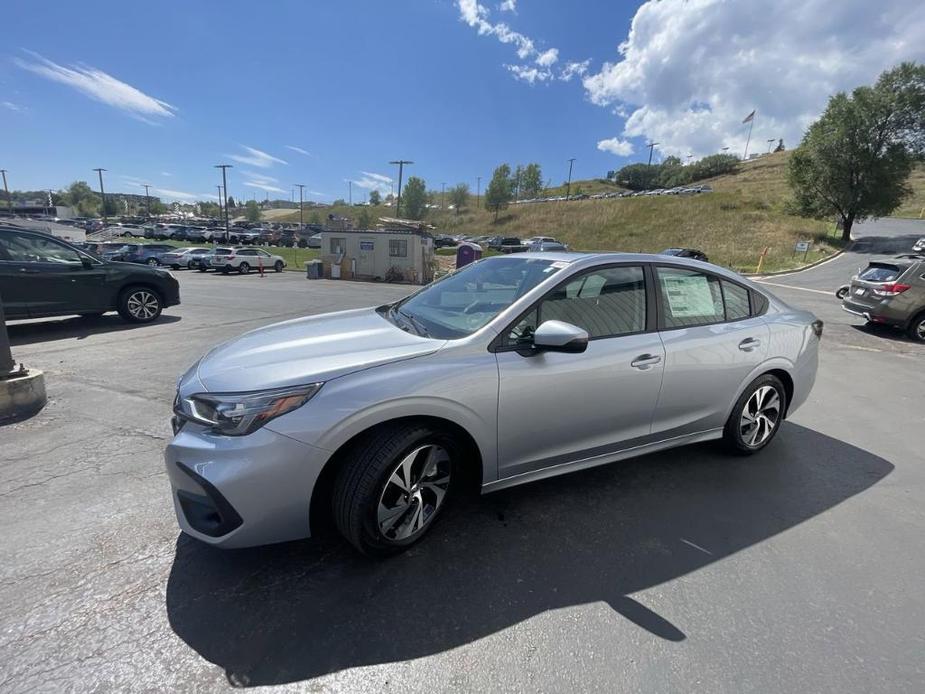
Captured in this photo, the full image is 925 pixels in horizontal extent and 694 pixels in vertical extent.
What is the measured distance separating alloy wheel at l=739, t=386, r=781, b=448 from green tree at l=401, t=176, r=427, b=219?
78756 mm

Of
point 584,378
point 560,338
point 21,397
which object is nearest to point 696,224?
point 584,378

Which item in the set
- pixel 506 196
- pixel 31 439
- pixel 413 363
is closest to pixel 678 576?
pixel 413 363

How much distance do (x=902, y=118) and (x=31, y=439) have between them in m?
51.9

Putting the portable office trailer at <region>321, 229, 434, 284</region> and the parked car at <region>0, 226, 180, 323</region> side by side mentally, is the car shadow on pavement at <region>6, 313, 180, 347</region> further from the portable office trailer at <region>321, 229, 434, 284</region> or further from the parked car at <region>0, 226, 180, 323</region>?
the portable office trailer at <region>321, 229, 434, 284</region>

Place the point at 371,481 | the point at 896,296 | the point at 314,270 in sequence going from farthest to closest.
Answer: the point at 314,270 → the point at 896,296 → the point at 371,481

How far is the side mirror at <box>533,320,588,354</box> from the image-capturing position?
235 cm

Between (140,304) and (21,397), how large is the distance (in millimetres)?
4908

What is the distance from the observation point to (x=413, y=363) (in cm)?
228

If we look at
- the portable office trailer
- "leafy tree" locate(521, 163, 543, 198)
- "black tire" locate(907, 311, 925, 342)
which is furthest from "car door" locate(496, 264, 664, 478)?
"leafy tree" locate(521, 163, 543, 198)

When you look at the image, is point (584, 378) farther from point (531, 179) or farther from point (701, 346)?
point (531, 179)

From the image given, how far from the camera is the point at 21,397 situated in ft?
13.3

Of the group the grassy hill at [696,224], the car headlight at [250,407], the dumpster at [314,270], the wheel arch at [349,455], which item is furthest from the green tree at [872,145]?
the car headlight at [250,407]

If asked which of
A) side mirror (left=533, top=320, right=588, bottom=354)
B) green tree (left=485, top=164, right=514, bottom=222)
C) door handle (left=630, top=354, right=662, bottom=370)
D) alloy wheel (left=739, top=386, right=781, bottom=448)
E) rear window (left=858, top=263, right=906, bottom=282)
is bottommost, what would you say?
alloy wheel (left=739, top=386, right=781, bottom=448)

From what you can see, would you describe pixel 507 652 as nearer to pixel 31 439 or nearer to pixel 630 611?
pixel 630 611
